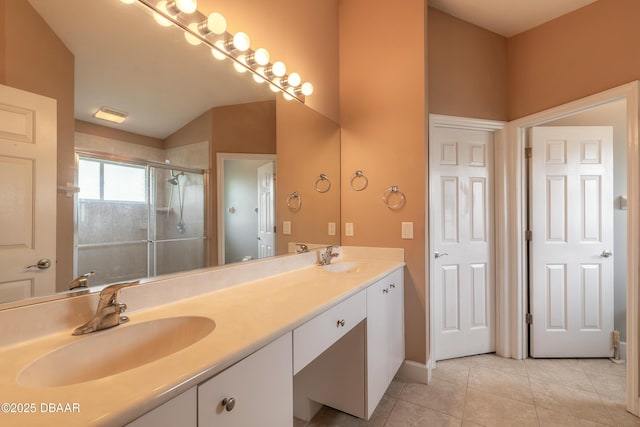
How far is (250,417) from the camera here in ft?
2.45

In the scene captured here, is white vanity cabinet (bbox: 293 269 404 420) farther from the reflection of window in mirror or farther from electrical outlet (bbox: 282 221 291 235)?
the reflection of window in mirror

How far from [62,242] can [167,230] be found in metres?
0.32

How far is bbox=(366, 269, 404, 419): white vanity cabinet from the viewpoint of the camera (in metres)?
1.46

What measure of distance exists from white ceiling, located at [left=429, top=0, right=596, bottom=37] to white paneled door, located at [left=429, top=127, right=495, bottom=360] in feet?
2.68

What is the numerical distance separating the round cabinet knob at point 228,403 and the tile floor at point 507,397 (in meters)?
1.09

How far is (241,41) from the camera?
1353mm

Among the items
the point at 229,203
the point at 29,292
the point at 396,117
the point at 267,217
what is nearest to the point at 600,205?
the point at 396,117

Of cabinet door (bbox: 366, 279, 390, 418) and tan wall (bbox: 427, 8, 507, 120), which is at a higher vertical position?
tan wall (bbox: 427, 8, 507, 120)

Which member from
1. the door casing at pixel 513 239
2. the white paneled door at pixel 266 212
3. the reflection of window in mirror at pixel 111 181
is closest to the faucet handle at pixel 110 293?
the reflection of window in mirror at pixel 111 181

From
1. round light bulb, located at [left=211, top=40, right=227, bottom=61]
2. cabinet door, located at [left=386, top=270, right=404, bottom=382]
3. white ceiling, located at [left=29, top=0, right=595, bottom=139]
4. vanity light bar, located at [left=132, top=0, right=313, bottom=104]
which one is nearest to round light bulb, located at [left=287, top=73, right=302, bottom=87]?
vanity light bar, located at [left=132, top=0, right=313, bottom=104]

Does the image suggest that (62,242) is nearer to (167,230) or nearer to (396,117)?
(167,230)

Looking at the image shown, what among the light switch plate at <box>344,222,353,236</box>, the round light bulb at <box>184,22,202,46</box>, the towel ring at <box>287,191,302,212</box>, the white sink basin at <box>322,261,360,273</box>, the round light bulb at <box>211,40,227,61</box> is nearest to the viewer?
the round light bulb at <box>184,22,202,46</box>

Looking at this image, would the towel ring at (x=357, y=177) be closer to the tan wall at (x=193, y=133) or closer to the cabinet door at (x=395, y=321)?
the cabinet door at (x=395, y=321)

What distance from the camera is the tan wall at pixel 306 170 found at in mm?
1721
